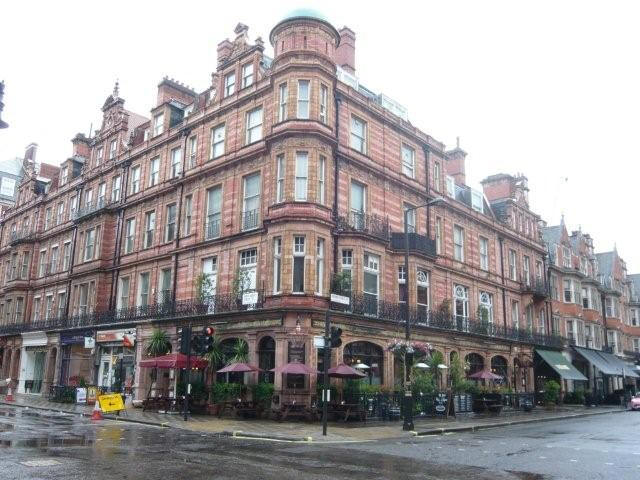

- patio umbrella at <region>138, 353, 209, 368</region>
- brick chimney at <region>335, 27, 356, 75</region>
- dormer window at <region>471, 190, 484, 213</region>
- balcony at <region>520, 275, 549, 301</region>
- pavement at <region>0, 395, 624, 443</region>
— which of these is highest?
brick chimney at <region>335, 27, 356, 75</region>

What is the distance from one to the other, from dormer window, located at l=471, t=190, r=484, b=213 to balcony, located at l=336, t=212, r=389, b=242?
1263 cm

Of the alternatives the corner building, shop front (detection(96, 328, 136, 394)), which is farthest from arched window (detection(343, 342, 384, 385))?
shop front (detection(96, 328, 136, 394))

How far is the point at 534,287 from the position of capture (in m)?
43.3

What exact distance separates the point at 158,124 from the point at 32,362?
20689 millimetres

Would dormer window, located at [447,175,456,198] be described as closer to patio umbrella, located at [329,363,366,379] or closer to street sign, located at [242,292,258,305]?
street sign, located at [242,292,258,305]

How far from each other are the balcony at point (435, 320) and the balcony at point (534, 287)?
9.50ft

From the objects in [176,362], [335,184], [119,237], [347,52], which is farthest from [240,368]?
[347,52]

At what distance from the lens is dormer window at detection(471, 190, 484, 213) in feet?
132

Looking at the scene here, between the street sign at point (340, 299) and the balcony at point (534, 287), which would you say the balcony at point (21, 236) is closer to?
the street sign at point (340, 299)

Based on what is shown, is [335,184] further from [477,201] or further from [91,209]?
[91,209]

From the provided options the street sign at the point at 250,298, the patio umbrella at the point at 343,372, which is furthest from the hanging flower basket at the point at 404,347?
the street sign at the point at 250,298

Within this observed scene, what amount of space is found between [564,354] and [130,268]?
3335 cm

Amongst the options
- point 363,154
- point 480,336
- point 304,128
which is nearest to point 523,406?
point 480,336

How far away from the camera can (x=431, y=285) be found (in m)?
32.1
